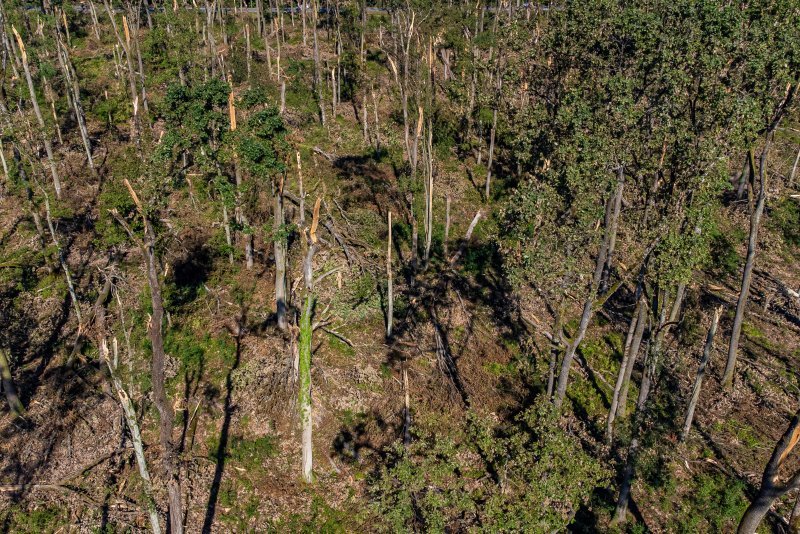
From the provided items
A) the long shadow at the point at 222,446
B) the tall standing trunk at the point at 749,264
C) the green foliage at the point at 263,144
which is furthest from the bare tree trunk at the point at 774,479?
the green foliage at the point at 263,144

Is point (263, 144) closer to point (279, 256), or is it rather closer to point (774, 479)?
point (279, 256)

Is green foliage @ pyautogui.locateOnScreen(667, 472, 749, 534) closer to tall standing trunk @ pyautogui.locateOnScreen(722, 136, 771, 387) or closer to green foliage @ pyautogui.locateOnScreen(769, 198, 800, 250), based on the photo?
tall standing trunk @ pyautogui.locateOnScreen(722, 136, 771, 387)

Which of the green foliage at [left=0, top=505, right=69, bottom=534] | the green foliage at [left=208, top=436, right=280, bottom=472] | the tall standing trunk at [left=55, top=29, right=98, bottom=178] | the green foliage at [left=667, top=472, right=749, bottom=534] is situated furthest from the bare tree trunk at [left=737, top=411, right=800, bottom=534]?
the tall standing trunk at [left=55, top=29, right=98, bottom=178]

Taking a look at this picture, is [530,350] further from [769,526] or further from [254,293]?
[254,293]

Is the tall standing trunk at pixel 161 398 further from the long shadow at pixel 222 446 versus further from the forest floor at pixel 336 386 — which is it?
the long shadow at pixel 222 446

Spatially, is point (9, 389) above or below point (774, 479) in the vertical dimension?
below

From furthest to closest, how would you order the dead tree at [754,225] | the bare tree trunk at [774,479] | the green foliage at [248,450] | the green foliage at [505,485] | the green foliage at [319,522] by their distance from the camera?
1. the green foliage at [248,450]
2. the dead tree at [754,225]
3. the green foliage at [319,522]
4. the green foliage at [505,485]
5. the bare tree trunk at [774,479]

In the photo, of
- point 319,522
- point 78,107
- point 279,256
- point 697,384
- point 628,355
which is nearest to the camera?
point 319,522

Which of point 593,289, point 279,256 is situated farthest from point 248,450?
point 593,289

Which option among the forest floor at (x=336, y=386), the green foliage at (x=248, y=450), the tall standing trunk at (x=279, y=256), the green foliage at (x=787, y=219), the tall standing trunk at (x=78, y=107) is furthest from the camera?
the green foliage at (x=787, y=219)
